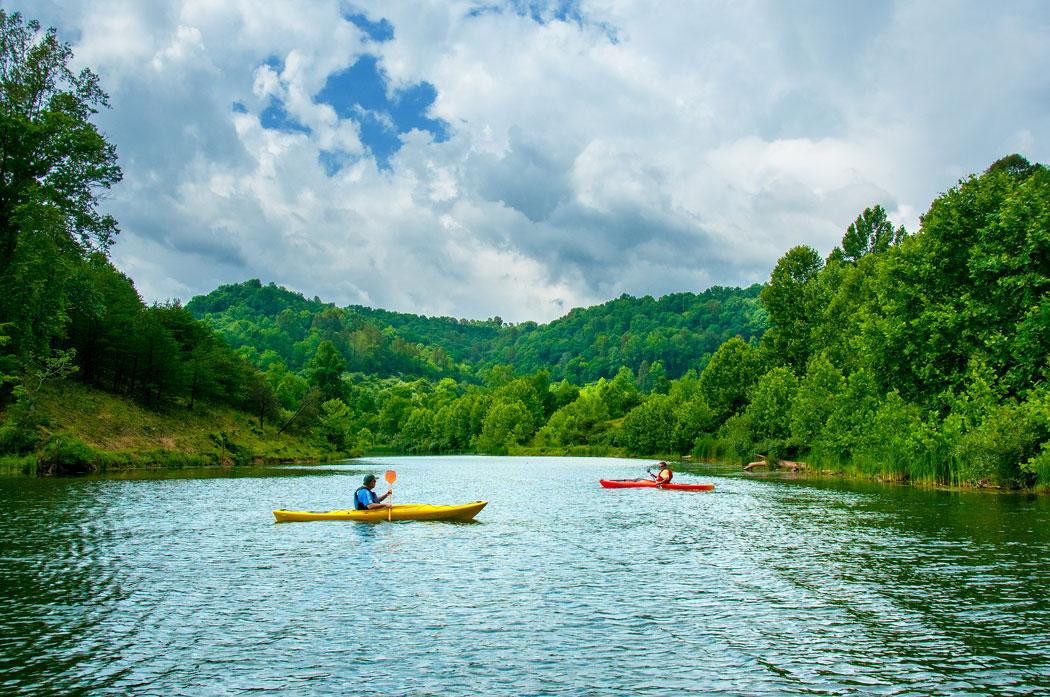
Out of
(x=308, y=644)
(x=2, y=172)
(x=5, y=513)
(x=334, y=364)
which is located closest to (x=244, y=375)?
(x=334, y=364)

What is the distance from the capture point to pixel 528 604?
54.6 ft

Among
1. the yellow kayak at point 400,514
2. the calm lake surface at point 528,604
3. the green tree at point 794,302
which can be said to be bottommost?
the calm lake surface at point 528,604

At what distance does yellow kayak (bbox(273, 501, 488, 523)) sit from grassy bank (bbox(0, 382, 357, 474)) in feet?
108

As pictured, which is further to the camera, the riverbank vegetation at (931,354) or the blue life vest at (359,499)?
the riverbank vegetation at (931,354)

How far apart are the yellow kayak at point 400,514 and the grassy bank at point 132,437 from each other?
32.9 m

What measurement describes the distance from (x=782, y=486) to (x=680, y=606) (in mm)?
37557

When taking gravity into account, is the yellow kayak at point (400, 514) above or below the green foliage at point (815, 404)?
below

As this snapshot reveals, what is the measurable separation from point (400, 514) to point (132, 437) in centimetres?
5195

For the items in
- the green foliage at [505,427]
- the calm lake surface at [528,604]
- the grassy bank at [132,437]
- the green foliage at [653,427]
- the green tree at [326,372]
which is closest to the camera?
the calm lake surface at [528,604]

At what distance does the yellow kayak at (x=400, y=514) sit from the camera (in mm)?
29922

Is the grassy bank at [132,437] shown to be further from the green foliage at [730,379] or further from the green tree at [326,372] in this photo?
the green foliage at [730,379]

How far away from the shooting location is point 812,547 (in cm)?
2434

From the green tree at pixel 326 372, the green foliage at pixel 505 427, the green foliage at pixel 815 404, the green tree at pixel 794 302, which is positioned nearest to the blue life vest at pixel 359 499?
the green foliage at pixel 815 404

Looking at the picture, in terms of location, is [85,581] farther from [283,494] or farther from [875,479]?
[875,479]
